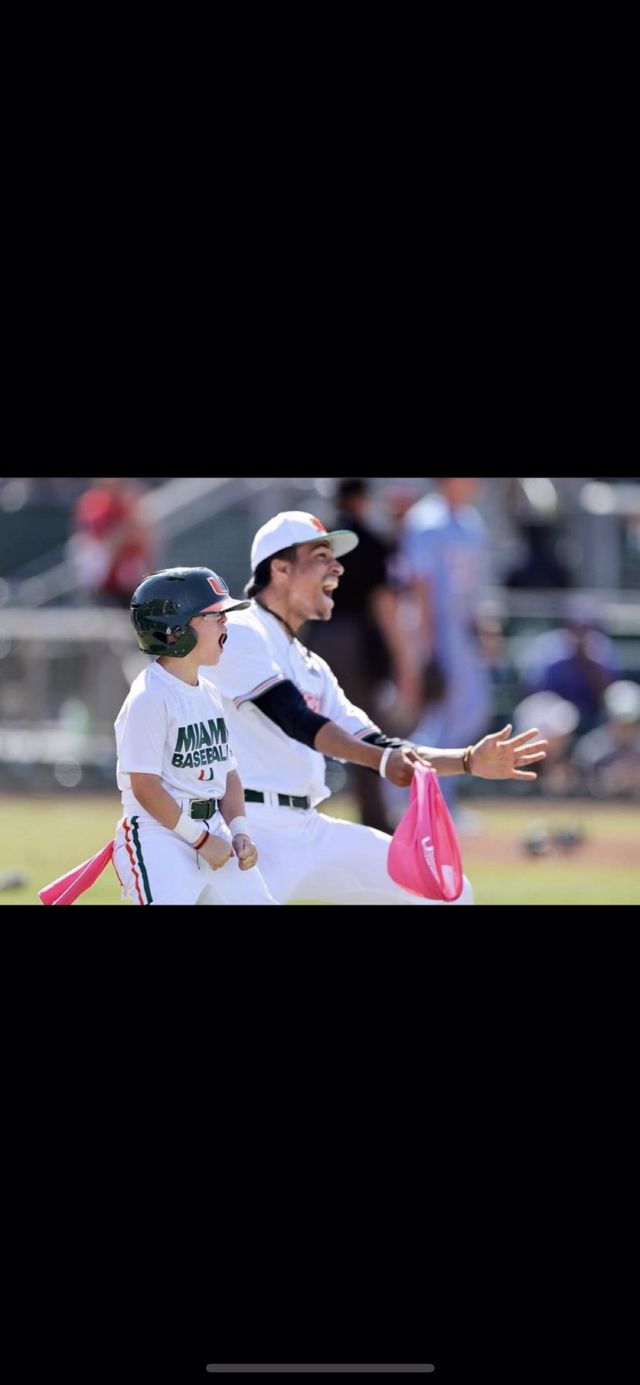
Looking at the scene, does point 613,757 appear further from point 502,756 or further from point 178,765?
point 178,765

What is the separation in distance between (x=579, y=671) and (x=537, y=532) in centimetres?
193

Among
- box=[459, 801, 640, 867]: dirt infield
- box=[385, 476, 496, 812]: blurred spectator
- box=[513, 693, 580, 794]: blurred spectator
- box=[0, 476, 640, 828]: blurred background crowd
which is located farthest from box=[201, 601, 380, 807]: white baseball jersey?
box=[513, 693, 580, 794]: blurred spectator

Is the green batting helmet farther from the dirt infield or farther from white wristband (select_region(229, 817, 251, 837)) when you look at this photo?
the dirt infield

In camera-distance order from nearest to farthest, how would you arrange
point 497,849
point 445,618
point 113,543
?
point 497,849 < point 445,618 < point 113,543

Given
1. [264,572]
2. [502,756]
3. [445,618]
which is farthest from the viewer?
[445,618]

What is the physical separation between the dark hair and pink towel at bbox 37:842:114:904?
1.06 m

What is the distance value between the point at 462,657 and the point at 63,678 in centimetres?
432

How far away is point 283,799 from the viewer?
587cm

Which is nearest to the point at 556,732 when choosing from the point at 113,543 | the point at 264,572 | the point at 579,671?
the point at 579,671

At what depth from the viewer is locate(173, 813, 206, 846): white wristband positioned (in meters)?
5.00

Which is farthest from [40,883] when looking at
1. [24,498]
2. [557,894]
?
[24,498]

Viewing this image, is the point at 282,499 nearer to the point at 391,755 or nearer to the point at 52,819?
the point at 52,819

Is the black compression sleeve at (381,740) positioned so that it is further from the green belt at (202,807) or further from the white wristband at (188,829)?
the white wristband at (188,829)

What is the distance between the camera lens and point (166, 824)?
5.02m
